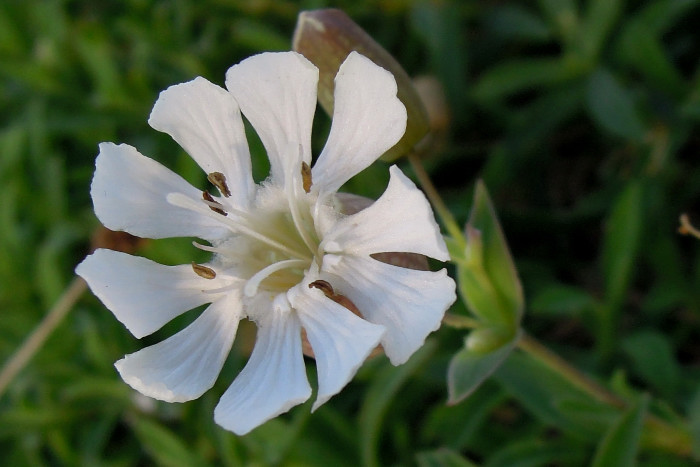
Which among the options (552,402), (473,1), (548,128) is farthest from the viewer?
(473,1)

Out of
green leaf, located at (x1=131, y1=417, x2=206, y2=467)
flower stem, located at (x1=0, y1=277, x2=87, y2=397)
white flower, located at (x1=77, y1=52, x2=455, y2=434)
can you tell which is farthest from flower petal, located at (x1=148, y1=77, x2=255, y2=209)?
flower stem, located at (x1=0, y1=277, x2=87, y2=397)

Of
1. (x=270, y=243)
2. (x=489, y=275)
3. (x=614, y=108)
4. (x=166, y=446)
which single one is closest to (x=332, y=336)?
(x=270, y=243)

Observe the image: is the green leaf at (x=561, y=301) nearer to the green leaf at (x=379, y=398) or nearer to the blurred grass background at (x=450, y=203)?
the blurred grass background at (x=450, y=203)

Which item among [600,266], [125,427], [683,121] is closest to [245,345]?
[125,427]

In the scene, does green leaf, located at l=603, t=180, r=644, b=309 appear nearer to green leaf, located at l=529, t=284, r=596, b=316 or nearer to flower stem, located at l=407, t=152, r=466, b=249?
green leaf, located at l=529, t=284, r=596, b=316

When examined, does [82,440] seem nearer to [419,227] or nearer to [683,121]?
[419,227]

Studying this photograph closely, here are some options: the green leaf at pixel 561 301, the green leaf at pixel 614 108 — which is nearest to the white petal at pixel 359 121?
the green leaf at pixel 561 301
